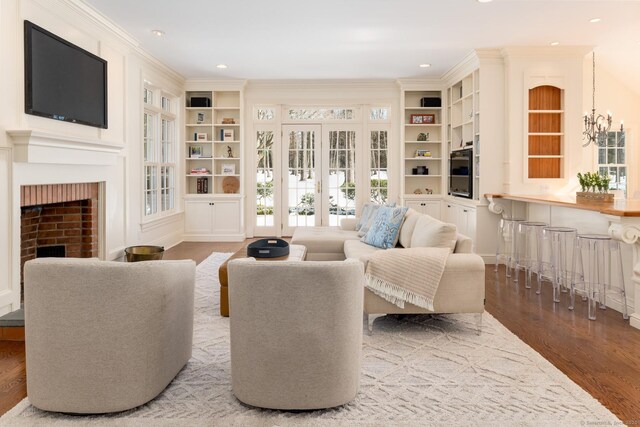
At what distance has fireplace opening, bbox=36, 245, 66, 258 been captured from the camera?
4.52 meters

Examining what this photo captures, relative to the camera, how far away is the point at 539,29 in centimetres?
530

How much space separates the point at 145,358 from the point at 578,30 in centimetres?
559

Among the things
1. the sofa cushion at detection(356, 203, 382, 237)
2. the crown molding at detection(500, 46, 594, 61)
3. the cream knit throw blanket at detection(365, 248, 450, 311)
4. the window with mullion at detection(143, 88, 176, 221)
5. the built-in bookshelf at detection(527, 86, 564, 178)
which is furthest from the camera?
the window with mullion at detection(143, 88, 176, 221)

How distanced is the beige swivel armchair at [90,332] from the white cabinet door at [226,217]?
6117mm

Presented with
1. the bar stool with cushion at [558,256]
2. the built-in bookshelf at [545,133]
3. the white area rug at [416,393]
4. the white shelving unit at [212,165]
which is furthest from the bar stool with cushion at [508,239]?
the white shelving unit at [212,165]

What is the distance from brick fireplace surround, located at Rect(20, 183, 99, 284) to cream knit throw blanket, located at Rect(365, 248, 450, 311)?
2961 mm

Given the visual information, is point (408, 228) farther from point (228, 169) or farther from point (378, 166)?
point (228, 169)

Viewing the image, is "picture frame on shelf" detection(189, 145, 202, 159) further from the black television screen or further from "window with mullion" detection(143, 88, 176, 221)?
the black television screen

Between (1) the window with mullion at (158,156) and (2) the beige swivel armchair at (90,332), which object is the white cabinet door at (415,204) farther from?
(2) the beige swivel armchair at (90,332)

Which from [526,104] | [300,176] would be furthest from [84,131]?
[526,104]

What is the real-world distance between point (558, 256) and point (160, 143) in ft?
18.6

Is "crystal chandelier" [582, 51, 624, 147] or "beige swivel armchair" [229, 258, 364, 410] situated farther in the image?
"crystal chandelier" [582, 51, 624, 147]

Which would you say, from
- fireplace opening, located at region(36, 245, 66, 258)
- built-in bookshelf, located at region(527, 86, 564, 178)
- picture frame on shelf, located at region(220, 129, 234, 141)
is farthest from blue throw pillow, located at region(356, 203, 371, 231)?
picture frame on shelf, located at region(220, 129, 234, 141)

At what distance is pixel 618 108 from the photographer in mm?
7902
